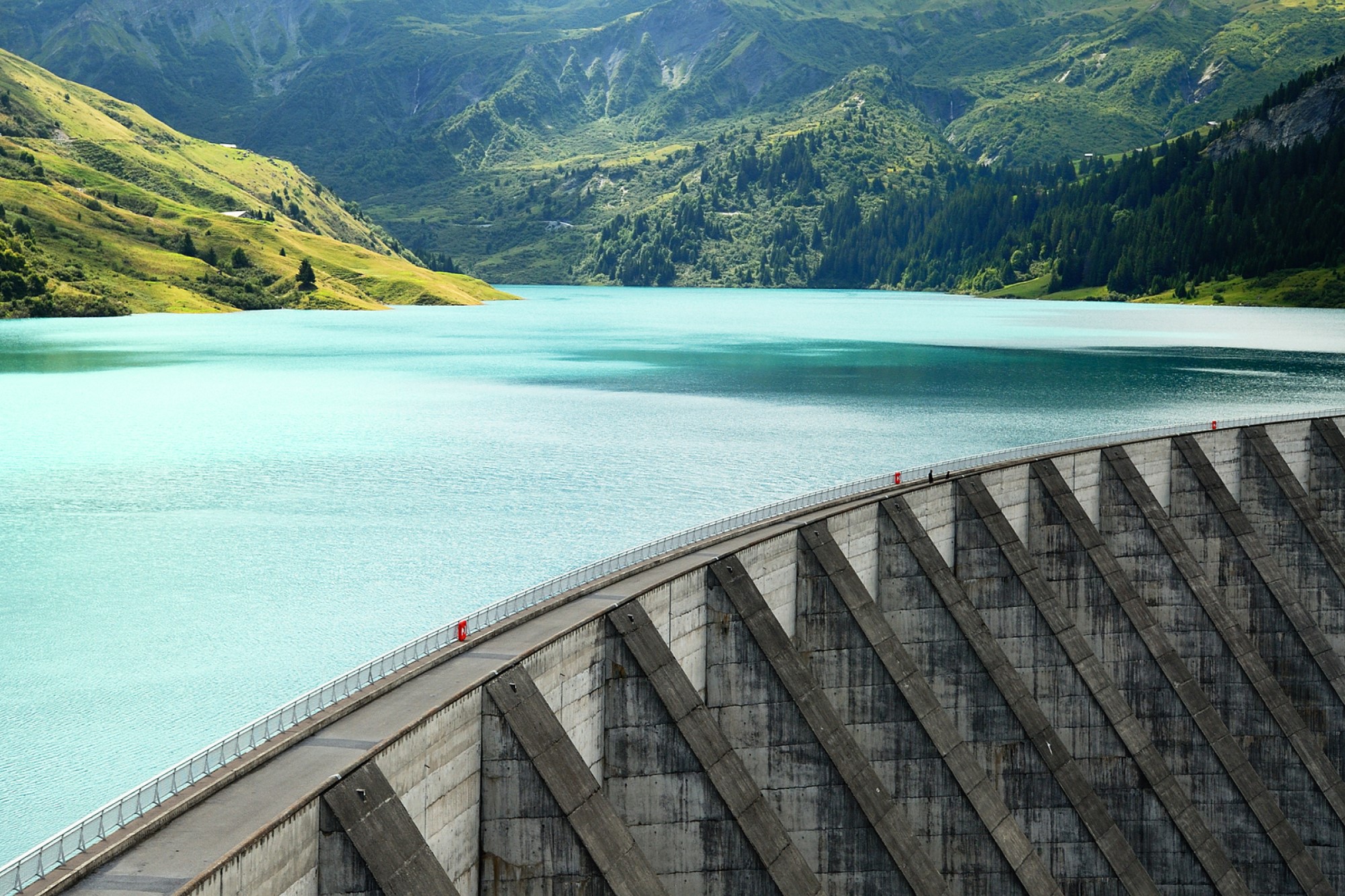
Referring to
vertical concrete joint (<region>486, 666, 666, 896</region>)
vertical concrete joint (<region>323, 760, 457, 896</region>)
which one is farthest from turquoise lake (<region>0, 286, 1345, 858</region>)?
vertical concrete joint (<region>323, 760, 457, 896</region>)

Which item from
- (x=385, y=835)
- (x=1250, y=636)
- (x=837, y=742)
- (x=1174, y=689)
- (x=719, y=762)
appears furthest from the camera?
(x=1250, y=636)

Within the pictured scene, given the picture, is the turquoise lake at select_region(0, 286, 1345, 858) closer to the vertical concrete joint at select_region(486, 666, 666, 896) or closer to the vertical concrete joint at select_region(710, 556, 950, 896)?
the vertical concrete joint at select_region(486, 666, 666, 896)

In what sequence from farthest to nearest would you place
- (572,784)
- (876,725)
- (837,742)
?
(876,725) → (837,742) → (572,784)

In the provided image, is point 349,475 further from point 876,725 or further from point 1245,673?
point 876,725

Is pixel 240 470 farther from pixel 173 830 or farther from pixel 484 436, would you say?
pixel 173 830

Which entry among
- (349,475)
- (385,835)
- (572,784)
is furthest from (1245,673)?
(349,475)

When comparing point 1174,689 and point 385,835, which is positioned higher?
point 1174,689
